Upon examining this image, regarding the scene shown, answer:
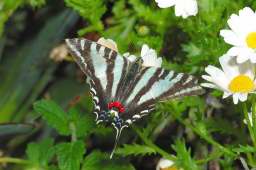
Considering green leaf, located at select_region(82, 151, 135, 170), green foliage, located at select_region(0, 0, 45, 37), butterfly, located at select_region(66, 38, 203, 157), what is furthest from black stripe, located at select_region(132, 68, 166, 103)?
green foliage, located at select_region(0, 0, 45, 37)

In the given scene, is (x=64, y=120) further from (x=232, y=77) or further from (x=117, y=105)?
(x=232, y=77)

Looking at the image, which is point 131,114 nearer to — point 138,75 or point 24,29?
point 138,75

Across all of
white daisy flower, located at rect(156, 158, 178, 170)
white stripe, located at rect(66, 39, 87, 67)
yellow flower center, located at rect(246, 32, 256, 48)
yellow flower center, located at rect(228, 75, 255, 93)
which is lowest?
white daisy flower, located at rect(156, 158, 178, 170)

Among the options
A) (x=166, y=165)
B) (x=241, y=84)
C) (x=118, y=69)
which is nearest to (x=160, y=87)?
(x=118, y=69)

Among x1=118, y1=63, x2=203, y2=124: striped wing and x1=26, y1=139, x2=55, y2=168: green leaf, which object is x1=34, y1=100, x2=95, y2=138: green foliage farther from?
x1=118, y1=63, x2=203, y2=124: striped wing

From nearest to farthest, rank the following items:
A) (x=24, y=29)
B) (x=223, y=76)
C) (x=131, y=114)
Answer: (x=131, y=114) < (x=223, y=76) < (x=24, y=29)

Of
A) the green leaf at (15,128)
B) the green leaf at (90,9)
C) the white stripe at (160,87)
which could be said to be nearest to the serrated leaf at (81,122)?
the green leaf at (15,128)

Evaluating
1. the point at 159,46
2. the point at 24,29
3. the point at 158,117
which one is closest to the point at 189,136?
the point at 158,117
